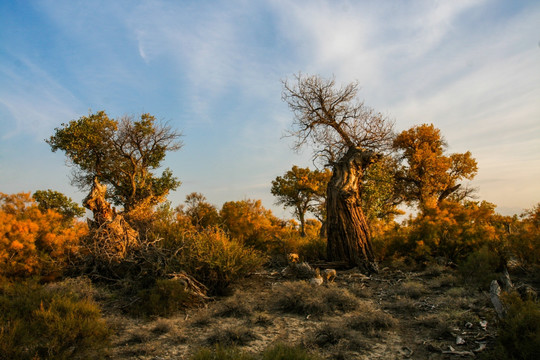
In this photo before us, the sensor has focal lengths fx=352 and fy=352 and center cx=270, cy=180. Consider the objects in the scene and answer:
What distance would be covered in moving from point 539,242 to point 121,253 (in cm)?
971

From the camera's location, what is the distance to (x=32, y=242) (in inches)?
316

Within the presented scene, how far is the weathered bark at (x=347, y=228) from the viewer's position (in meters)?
10.4

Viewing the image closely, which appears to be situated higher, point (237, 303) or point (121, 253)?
point (121, 253)

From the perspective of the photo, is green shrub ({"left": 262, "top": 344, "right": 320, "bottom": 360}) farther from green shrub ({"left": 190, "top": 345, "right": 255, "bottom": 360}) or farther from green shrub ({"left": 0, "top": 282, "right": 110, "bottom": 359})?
green shrub ({"left": 0, "top": 282, "right": 110, "bottom": 359})

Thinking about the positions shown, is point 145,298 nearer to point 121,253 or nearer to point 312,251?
point 121,253

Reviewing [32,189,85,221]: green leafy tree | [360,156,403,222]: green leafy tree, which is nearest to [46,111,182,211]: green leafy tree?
[32,189,85,221]: green leafy tree

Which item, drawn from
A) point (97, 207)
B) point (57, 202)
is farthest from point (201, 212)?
point (57, 202)

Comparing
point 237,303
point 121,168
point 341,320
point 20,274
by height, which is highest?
point 121,168

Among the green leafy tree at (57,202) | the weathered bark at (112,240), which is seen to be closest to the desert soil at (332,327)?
the weathered bark at (112,240)

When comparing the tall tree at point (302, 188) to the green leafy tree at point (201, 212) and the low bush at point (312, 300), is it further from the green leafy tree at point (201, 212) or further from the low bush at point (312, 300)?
the low bush at point (312, 300)

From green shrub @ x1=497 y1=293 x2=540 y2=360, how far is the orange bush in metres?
8.48

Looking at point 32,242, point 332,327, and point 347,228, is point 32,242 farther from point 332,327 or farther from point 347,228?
point 347,228

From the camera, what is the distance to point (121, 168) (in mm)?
24719

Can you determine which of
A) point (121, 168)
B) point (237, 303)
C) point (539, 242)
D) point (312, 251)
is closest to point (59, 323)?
point (237, 303)
